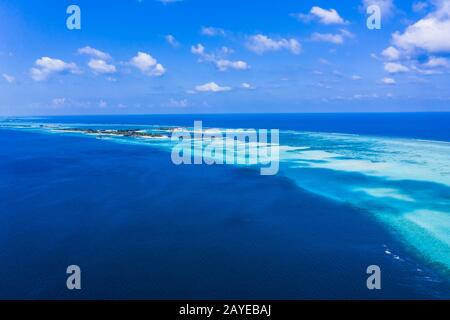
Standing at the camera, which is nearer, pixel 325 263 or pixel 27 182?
pixel 325 263

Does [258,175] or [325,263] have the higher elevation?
[258,175]

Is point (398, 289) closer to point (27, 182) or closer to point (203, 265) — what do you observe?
point (203, 265)

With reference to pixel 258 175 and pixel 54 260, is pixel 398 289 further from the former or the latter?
pixel 258 175

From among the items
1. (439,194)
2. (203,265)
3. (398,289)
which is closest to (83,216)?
(203,265)

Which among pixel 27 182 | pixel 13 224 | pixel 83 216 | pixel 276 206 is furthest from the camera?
pixel 27 182

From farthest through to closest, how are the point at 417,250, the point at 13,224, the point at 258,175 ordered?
the point at 258,175 → the point at 13,224 → the point at 417,250

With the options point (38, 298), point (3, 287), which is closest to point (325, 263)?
A: point (38, 298)
